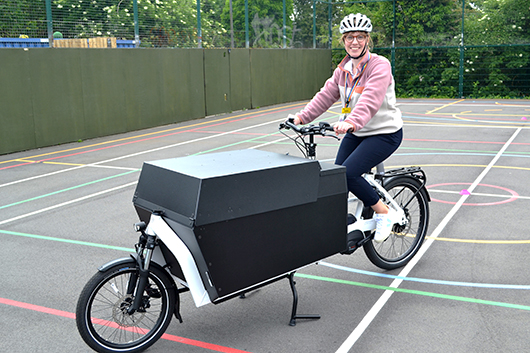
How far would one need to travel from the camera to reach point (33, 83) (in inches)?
490

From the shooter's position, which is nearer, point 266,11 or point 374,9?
point 266,11

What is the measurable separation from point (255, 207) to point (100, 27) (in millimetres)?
12005

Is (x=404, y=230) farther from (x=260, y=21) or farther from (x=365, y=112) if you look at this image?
(x=260, y=21)

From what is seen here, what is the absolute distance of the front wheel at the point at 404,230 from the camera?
4.67m

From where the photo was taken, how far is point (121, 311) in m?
3.38

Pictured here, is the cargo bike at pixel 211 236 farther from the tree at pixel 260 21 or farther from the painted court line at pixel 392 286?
the tree at pixel 260 21

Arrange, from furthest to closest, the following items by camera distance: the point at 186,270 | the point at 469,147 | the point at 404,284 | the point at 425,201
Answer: the point at 469,147
the point at 425,201
the point at 404,284
the point at 186,270

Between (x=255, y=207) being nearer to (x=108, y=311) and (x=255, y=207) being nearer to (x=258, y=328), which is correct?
(x=258, y=328)

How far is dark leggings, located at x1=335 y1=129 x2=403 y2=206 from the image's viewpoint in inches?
165

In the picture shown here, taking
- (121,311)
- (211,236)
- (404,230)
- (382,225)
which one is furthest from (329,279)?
(121,311)

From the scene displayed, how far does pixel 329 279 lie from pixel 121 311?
189cm

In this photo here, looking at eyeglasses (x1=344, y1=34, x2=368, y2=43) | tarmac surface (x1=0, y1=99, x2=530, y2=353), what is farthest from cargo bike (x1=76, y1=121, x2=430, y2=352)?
eyeglasses (x1=344, y1=34, x2=368, y2=43)

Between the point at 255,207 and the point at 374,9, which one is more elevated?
the point at 374,9

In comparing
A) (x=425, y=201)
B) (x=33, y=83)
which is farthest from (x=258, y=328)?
(x=33, y=83)
